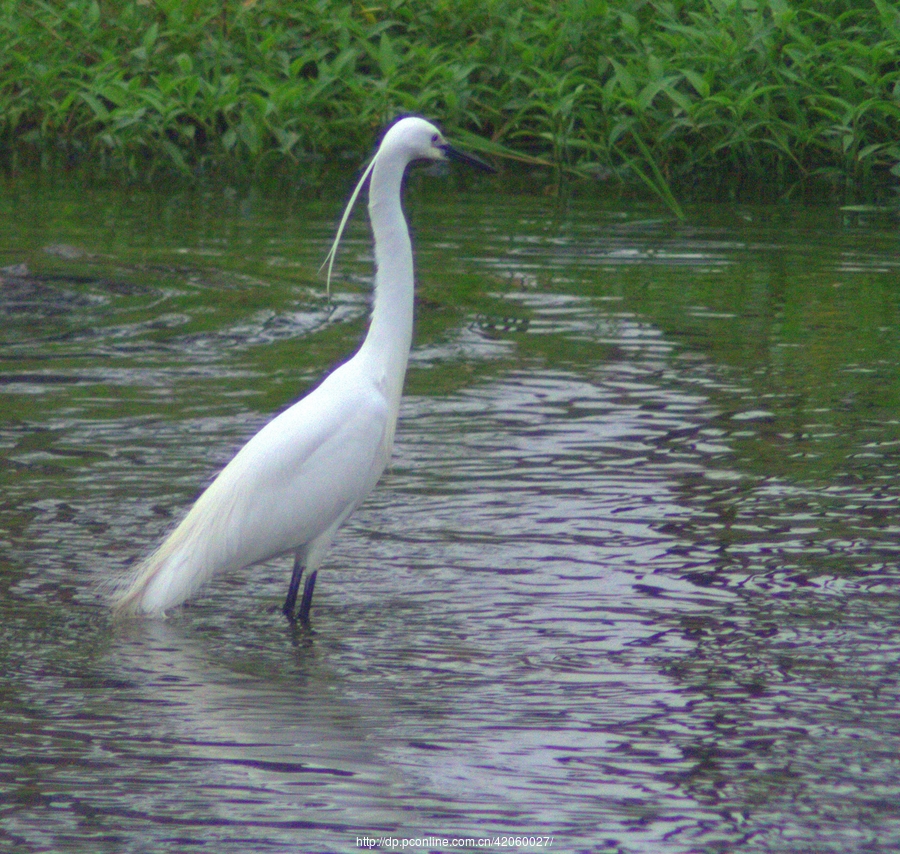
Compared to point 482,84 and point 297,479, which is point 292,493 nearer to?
point 297,479

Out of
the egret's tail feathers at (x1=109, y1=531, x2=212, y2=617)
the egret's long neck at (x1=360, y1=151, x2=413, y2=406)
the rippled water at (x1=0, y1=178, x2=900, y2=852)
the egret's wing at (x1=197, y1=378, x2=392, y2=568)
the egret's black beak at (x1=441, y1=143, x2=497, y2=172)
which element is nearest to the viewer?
the rippled water at (x1=0, y1=178, x2=900, y2=852)

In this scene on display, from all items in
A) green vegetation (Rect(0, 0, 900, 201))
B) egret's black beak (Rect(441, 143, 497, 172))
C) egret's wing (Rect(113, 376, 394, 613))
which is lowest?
egret's wing (Rect(113, 376, 394, 613))

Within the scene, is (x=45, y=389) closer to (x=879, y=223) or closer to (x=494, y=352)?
(x=494, y=352)

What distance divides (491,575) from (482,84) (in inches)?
316

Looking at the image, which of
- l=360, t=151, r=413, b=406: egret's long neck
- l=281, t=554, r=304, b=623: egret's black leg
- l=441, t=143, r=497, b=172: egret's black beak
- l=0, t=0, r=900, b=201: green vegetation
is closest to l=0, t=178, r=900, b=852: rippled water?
l=281, t=554, r=304, b=623: egret's black leg

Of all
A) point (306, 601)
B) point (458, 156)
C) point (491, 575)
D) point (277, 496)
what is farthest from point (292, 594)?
point (458, 156)

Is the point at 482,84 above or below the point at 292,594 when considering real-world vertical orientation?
above

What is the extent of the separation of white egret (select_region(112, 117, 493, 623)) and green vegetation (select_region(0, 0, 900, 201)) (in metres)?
5.97

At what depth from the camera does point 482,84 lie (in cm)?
1208

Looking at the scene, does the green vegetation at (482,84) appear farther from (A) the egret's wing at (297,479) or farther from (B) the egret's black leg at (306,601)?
(B) the egret's black leg at (306,601)

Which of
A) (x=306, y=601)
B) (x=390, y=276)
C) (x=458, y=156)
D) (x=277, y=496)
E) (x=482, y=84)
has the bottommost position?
(x=306, y=601)

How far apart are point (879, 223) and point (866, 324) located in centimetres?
285

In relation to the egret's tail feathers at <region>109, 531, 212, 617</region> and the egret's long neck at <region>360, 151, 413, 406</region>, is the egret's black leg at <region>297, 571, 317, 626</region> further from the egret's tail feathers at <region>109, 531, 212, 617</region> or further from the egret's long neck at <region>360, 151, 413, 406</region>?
the egret's long neck at <region>360, 151, 413, 406</region>

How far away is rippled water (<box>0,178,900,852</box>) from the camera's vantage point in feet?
10.8
